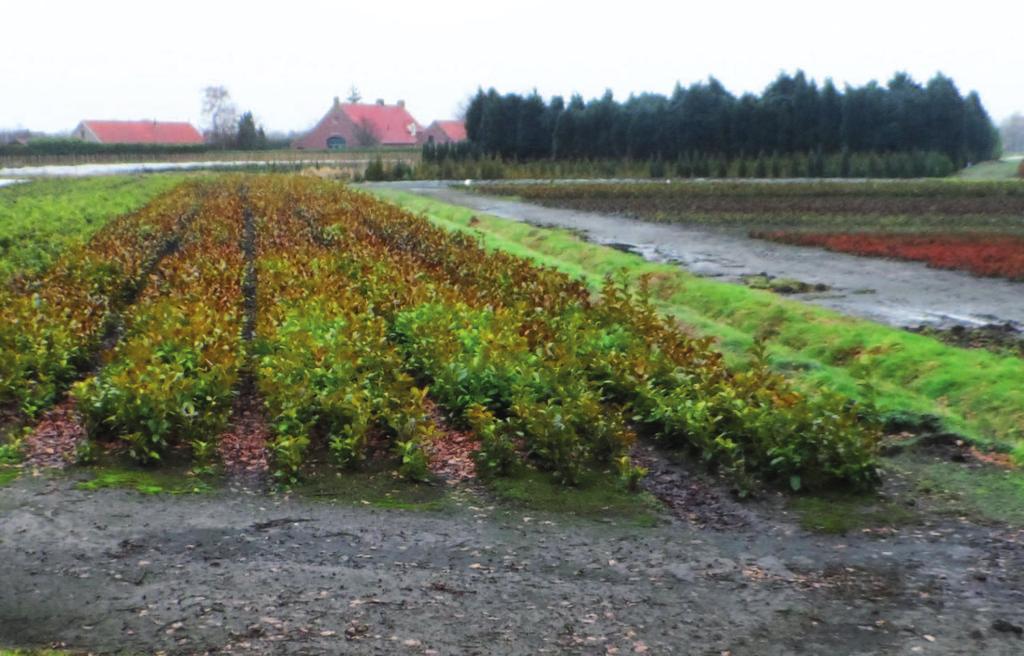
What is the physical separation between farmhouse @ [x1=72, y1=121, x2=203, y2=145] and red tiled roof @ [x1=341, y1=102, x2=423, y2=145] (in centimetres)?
1632

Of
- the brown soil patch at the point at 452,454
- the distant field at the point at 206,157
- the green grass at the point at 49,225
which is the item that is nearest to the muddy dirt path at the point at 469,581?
the brown soil patch at the point at 452,454

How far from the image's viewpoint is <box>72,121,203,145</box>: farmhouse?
4154 inches

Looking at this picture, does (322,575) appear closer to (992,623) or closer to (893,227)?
(992,623)

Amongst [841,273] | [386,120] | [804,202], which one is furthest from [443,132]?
[841,273]

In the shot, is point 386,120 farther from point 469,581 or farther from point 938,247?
point 469,581

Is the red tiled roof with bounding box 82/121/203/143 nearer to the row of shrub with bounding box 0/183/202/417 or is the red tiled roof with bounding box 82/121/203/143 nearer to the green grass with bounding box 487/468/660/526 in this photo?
the row of shrub with bounding box 0/183/202/417

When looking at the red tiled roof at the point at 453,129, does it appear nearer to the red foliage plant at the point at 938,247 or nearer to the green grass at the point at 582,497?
the red foliage plant at the point at 938,247

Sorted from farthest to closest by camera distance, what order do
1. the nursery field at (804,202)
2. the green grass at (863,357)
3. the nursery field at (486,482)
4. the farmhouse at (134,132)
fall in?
the farmhouse at (134,132) → the nursery field at (804,202) → the green grass at (863,357) → the nursery field at (486,482)

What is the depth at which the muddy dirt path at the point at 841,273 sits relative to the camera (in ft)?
42.7

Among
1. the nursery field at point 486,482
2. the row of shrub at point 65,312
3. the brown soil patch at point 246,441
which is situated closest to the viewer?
the nursery field at point 486,482

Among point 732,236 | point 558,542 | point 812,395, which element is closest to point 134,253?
point 812,395

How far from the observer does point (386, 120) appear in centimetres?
10594

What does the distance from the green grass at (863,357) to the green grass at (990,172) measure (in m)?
37.3

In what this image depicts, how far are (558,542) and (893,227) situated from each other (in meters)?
20.4
